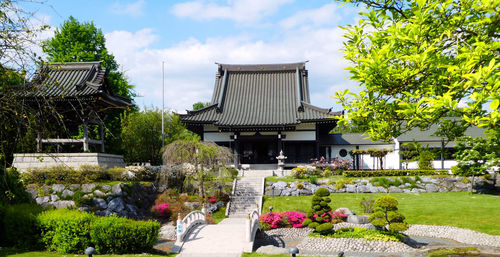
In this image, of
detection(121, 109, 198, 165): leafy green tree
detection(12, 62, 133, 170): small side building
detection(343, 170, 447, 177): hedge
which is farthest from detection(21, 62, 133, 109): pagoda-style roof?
detection(343, 170, 447, 177): hedge

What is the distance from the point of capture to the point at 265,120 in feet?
92.6

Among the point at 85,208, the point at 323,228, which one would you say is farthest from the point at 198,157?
the point at 323,228

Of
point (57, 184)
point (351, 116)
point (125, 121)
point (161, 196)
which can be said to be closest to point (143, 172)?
point (161, 196)

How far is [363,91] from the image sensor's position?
6.55 meters

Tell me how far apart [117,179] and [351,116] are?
15534 mm

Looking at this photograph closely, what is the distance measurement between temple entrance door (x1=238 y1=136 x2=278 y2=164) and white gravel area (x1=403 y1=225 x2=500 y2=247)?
52.9 ft

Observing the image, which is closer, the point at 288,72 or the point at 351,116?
the point at 351,116

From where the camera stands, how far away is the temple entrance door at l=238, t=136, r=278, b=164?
30.1 m

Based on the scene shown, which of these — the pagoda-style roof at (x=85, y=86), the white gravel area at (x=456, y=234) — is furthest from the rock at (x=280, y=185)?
the pagoda-style roof at (x=85, y=86)

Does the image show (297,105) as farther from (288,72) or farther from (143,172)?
(143,172)

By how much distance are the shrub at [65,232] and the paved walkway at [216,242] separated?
3086mm

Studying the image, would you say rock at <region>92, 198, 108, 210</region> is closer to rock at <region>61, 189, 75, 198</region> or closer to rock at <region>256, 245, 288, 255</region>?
rock at <region>61, 189, 75, 198</region>

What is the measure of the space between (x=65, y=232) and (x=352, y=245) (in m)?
9.59

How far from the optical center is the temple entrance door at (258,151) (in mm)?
30141
